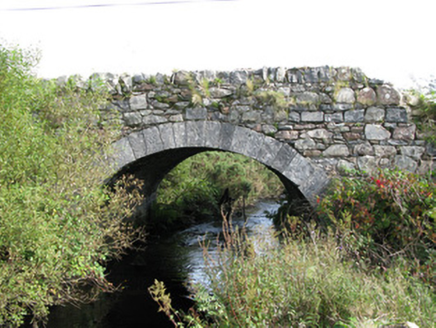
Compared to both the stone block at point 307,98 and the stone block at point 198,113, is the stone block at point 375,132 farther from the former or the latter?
the stone block at point 198,113

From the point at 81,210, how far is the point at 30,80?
1611 millimetres

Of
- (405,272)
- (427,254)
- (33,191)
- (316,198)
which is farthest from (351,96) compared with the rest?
(33,191)

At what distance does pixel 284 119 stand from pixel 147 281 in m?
3.33

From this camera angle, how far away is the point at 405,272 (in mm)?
3844

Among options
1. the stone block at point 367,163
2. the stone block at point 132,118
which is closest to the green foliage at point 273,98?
the stone block at point 367,163

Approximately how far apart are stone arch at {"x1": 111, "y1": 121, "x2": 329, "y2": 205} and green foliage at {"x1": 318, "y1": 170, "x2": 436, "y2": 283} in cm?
56

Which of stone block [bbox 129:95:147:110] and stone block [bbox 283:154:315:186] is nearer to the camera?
stone block [bbox 283:154:315:186]

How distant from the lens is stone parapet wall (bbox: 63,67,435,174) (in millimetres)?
6082

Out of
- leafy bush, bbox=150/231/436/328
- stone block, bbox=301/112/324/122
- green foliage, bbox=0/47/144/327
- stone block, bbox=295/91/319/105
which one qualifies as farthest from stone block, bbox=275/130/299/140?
leafy bush, bbox=150/231/436/328

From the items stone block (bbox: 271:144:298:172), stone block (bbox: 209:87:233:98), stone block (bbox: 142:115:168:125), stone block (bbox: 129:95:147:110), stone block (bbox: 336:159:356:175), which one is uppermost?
stone block (bbox: 209:87:233:98)

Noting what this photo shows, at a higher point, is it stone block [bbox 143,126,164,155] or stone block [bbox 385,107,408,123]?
stone block [bbox 385,107,408,123]

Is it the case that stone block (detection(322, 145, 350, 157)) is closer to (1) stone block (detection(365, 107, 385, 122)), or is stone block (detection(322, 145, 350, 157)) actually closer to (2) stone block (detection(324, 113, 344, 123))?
(2) stone block (detection(324, 113, 344, 123))

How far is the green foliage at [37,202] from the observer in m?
3.96

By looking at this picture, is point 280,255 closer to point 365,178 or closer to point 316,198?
point 316,198
